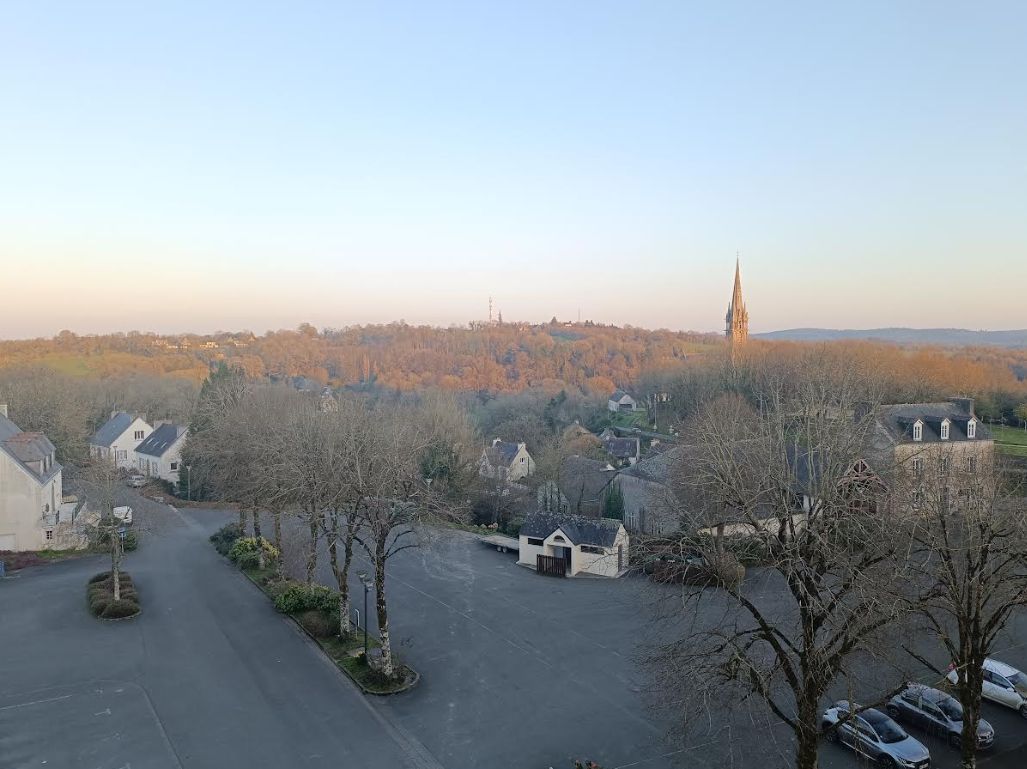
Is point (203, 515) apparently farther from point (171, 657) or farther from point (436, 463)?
point (171, 657)

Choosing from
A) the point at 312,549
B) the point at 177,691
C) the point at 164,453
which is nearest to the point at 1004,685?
the point at 312,549

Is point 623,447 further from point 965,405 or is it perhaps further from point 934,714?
point 934,714

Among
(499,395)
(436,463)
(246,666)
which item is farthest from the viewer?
(499,395)

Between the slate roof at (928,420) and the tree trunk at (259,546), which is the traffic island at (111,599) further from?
the slate roof at (928,420)

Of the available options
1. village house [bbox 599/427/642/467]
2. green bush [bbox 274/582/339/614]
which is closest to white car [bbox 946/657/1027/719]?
green bush [bbox 274/582/339/614]

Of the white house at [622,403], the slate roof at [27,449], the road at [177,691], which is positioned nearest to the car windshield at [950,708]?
the road at [177,691]

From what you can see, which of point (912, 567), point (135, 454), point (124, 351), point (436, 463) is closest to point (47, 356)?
point (124, 351)
